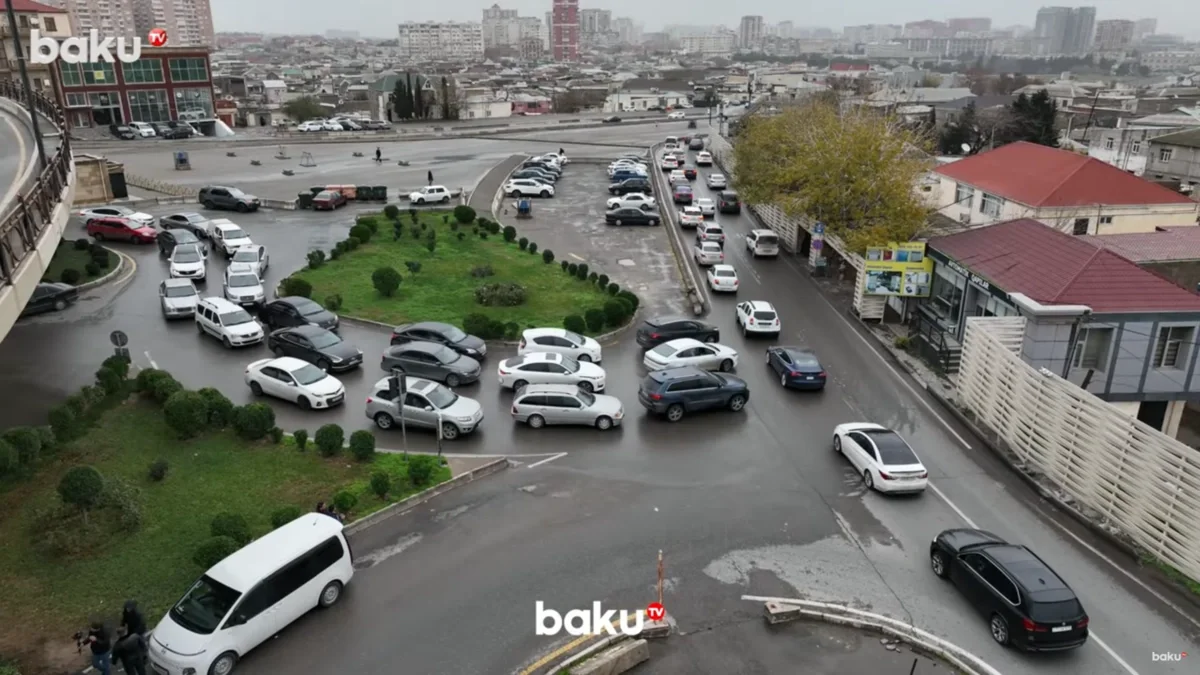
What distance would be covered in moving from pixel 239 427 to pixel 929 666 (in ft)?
53.2

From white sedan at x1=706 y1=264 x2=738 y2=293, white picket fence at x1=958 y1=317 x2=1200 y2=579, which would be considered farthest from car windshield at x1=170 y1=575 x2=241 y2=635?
→ white sedan at x1=706 y1=264 x2=738 y2=293

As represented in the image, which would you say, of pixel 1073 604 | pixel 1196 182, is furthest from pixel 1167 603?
pixel 1196 182

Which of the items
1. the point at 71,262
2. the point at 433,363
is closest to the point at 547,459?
the point at 433,363

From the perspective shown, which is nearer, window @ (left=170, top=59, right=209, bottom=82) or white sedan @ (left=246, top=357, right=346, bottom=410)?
white sedan @ (left=246, top=357, right=346, bottom=410)

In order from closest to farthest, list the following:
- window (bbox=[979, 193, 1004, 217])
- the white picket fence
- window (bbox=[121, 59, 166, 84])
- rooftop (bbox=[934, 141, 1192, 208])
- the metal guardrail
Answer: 1. the metal guardrail
2. the white picket fence
3. rooftop (bbox=[934, 141, 1192, 208])
4. window (bbox=[979, 193, 1004, 217])
5. window (bbox=[121, 59, 166, 84])

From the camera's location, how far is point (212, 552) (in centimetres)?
1450

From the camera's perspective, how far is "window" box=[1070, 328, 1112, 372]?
72.8 feet

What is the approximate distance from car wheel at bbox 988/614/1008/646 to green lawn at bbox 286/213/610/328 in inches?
727

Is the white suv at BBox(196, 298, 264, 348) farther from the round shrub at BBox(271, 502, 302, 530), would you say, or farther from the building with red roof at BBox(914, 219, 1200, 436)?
the building with red roof at BBox(914, 219, 1200, 436)

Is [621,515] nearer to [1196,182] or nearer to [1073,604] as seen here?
[1073,604]

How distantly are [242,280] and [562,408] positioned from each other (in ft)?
54.1

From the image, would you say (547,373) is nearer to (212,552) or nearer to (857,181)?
(212,552)

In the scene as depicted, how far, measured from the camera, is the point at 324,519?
47.1ft

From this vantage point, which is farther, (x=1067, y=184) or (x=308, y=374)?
(x=1067, y=184)
